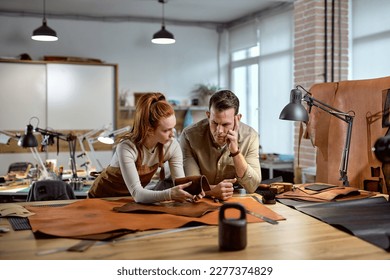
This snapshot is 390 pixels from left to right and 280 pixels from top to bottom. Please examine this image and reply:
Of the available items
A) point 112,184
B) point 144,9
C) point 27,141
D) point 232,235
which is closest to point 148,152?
point 112,184

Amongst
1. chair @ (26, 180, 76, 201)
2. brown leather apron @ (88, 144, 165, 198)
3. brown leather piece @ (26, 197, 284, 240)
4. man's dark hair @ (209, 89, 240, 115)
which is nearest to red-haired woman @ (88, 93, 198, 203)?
brown leather apron @ (88, 144, 165, 198)

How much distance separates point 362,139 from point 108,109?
199 inches

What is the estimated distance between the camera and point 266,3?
685 cm

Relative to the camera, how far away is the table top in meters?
1.45

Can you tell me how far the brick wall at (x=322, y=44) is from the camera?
5.39 metres

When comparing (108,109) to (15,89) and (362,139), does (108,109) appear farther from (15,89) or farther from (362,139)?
(362,139)

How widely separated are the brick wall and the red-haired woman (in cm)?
320

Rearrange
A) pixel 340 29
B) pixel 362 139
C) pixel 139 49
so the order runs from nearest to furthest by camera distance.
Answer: pixel 362 139 → pixel 340 29 → pixel 139 49

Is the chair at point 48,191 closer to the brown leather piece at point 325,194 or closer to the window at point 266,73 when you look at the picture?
the brown leather piece at point 325,194

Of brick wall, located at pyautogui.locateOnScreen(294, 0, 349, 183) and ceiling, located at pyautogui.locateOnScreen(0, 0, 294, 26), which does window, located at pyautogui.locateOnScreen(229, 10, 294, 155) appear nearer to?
ceiling, located at pyautogui.locateOnScreen(0, 0, 294, 26)

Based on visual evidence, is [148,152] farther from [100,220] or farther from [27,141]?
[27,141]
